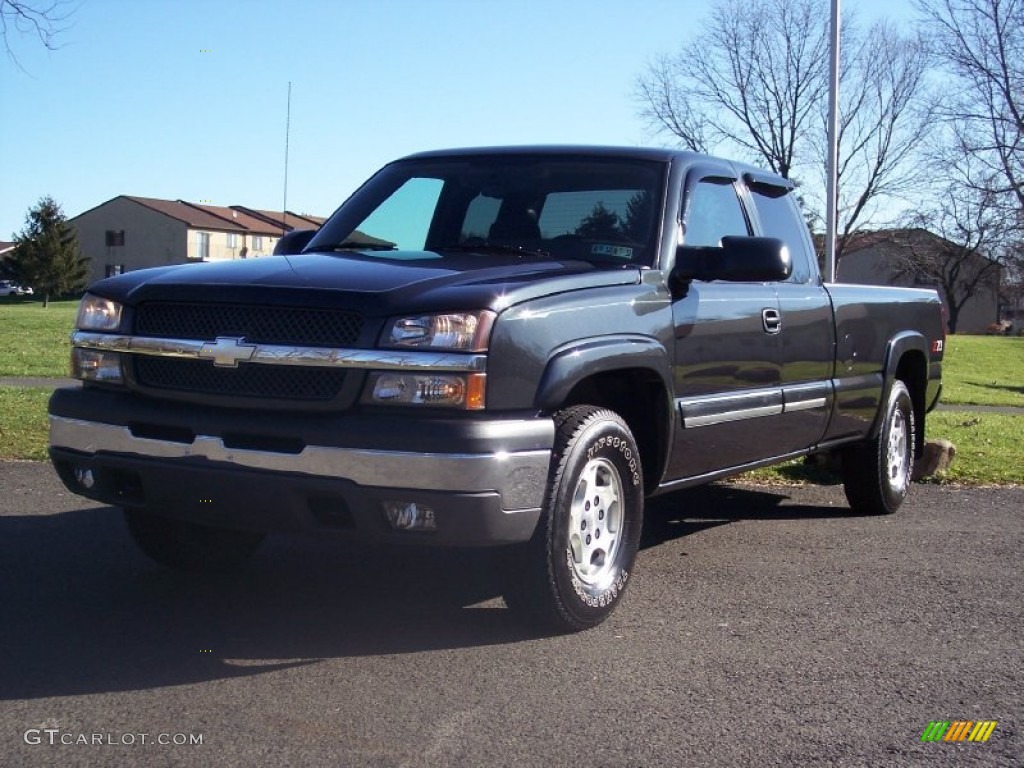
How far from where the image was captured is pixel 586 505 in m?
4.62

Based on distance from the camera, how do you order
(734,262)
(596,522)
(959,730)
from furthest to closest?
(734,262) → (596,522) → (959,730)

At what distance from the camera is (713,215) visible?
5.92 meters

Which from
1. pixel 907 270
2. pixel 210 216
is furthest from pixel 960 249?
pixel 210 216

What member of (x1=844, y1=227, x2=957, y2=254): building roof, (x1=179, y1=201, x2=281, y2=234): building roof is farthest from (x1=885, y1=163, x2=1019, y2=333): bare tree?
(x1=179, y1=201, x2=281, y2=234): building roof

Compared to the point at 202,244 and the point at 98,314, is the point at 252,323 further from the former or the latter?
the point at 202,244

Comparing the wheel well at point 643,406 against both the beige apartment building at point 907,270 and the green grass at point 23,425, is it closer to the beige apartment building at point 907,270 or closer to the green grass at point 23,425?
the green grass at point 23,425

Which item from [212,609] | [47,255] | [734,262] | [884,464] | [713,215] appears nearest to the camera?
[212,609]

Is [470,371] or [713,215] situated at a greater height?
[713,215]

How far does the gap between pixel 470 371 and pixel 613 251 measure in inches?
58.2

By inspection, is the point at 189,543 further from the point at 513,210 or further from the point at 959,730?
the point at 959,730

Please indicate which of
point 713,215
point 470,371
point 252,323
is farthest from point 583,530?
point 713,215

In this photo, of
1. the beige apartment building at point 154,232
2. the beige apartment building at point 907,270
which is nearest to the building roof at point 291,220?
the beige apartment building at point 154,232

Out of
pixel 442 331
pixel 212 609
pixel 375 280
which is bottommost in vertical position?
pixel 212 609

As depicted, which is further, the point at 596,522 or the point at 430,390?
the point at 596,522
